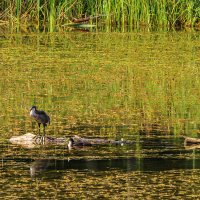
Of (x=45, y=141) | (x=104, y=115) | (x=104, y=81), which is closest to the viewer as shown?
(x=45, y=141)

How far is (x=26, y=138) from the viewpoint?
6582 mm

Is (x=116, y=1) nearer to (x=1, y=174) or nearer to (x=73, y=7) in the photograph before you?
(x=73, y=7)

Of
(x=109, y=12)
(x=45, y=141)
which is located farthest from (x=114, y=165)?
(x=109, y=12)

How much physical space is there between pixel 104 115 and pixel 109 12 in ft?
29.8

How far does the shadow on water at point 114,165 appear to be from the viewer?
18.8 ft

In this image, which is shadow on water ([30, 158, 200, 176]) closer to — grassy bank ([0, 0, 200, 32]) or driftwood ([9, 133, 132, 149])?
driftwood ([9, 133, 132, 149])

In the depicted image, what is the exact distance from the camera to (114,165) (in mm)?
5844

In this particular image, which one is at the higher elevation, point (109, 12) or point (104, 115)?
point (109, 12)

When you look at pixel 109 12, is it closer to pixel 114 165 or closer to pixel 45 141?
pixel 45 141

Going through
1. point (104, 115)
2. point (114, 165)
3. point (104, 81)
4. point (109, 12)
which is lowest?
point (114, 165)

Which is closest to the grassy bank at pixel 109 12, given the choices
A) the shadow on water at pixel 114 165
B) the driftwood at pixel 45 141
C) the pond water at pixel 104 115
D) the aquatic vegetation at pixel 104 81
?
the aquatic vegetation at pixel 104 81

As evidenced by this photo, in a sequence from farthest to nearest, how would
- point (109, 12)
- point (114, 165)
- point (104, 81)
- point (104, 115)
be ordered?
point (109, 12) → point (104, 81) → point (104, 115) → point (114, 165)

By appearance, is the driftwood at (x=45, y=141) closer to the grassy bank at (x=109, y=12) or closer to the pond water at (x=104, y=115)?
the pond water at (x=104, y=115)

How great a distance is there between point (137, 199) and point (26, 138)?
184cm
